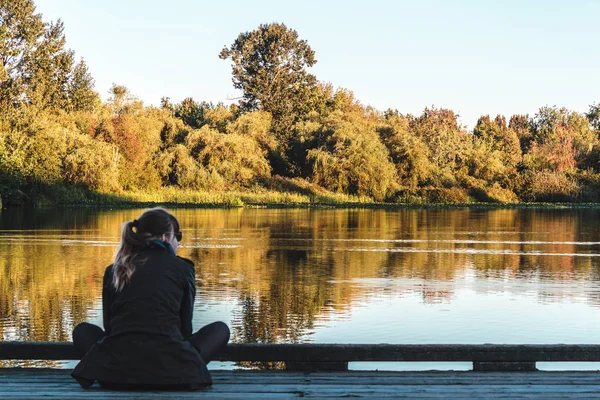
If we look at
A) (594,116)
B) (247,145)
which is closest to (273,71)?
(247,145)

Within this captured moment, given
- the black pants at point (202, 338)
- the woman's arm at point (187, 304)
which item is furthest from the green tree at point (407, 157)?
the woman's arm at point (187, 304)

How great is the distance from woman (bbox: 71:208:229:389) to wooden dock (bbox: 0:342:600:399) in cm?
11

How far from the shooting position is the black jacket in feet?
15.1

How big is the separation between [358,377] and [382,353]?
27 cm

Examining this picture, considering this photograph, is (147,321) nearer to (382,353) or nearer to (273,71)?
(382,353)

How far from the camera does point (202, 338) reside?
5023 mm

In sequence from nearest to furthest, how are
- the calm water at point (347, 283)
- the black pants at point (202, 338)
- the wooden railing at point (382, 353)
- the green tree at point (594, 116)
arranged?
the black pants at point (202, 338), the wooden railing at point (382, 353), the calm water at point (347, 283), the green tree at point (594, 116)

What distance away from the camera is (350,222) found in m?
37.2

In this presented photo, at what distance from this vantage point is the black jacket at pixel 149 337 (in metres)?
4.60

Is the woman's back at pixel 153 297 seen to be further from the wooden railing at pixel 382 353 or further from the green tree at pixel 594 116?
the green tree at pixel 594 116

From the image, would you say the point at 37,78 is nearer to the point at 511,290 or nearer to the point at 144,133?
the point at 144,133

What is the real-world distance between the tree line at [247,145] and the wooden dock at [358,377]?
1698 inches

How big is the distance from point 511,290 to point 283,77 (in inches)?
2139

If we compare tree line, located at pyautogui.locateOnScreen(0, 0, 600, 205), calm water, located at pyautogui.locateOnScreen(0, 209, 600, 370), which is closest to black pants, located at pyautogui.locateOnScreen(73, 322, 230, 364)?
calm water, located at pyautogui.locateOnScreen(0, 209, 600, 370)
